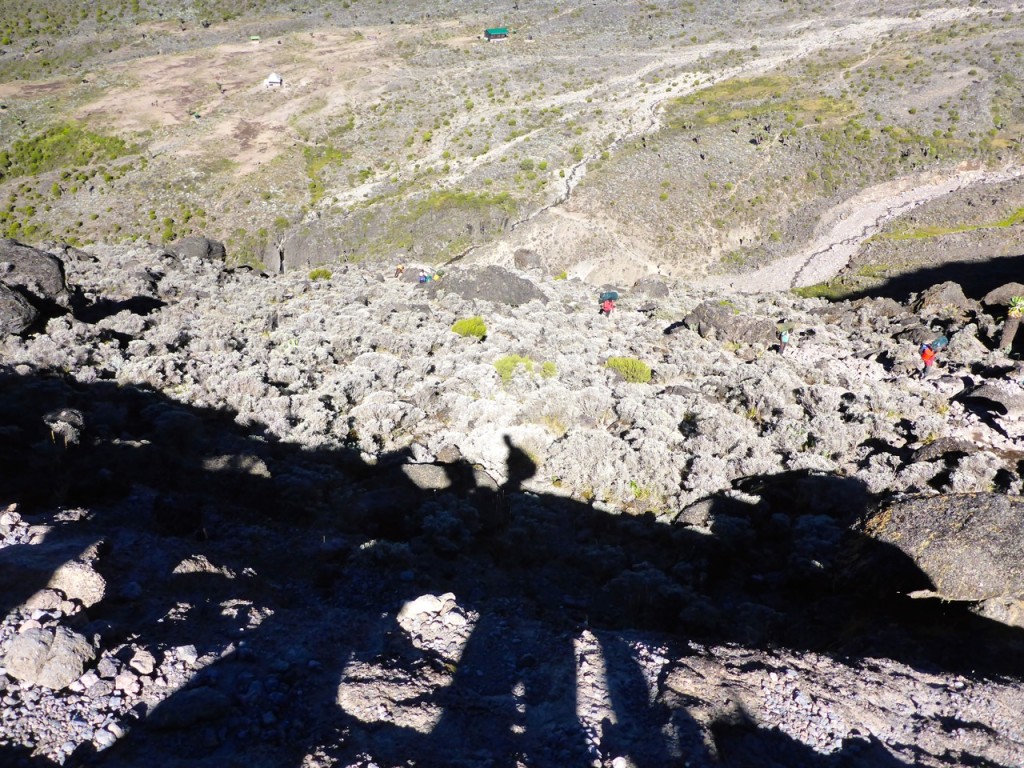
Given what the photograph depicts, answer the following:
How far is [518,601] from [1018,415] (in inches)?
737

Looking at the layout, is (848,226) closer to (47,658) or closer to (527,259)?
(527,259)

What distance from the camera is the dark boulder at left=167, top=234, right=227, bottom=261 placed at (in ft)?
137

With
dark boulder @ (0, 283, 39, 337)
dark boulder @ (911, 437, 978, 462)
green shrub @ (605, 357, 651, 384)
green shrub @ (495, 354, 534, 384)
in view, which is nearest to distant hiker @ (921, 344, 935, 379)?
dark boulder @ (911, 437, 978, 462)

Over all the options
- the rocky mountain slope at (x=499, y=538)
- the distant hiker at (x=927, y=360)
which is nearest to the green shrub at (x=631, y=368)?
the rocky mountain slope at (x=499, y=538)

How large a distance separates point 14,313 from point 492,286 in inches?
833

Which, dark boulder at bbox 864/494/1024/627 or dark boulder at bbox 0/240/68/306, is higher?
dark boulder at bbox 0/240/68/306

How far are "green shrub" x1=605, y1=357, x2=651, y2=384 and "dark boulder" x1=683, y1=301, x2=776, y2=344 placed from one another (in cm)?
623

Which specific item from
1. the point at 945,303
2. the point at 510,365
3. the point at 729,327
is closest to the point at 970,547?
the point at 510,365

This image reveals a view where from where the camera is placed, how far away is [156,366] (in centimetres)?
2131

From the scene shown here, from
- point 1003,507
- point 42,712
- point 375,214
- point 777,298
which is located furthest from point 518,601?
point 375,214

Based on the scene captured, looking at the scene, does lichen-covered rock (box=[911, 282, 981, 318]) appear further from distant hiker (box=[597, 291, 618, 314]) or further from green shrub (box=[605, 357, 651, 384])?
green shrub (box=[605, 357, 651, 384])

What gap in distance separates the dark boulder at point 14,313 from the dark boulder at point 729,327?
28.1 meters

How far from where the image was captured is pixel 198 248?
4222 cm

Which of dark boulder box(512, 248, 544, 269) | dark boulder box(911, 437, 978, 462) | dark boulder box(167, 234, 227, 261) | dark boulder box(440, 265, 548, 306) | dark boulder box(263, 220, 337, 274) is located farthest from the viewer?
dark boulder box(263, 220, 337, 274)
